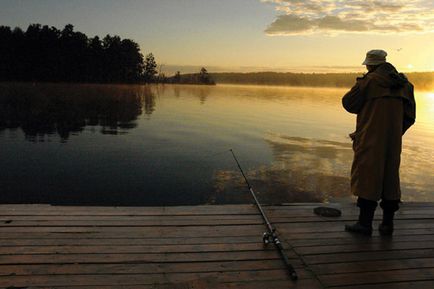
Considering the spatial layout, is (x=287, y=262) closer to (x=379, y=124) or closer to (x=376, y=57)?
(x=379, y=124)

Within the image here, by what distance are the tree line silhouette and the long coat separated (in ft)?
338

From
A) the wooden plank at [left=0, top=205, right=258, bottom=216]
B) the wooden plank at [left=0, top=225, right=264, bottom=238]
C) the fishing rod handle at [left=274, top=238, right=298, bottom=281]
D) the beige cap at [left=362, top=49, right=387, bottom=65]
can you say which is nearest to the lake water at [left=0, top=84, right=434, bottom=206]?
the wooden plank at [left=0, top=205, right=258, bottom=216]

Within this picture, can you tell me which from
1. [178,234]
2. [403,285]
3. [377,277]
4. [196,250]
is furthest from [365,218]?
[178,234]

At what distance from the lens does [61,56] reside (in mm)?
97625

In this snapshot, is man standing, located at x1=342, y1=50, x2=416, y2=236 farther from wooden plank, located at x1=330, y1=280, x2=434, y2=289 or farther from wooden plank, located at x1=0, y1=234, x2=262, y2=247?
wooden plank, located at x1=0, y1=234, x2=262, y2=247

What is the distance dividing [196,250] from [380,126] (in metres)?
2.85

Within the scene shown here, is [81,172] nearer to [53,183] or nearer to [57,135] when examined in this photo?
[53,183]

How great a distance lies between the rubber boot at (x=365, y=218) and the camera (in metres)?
4.98

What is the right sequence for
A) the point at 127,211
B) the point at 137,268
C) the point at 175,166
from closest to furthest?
the point at 137,268
the point at 127,211
the point at 175,166

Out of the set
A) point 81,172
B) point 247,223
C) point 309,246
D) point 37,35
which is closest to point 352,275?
point 309,246

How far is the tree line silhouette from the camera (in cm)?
9218

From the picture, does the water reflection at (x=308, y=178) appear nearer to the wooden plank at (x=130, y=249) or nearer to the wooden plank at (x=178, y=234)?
the wooden plank at (x=178, y=234)

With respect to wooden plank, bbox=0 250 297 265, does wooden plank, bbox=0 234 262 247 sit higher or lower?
higher

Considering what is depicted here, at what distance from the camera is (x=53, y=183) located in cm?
1186
